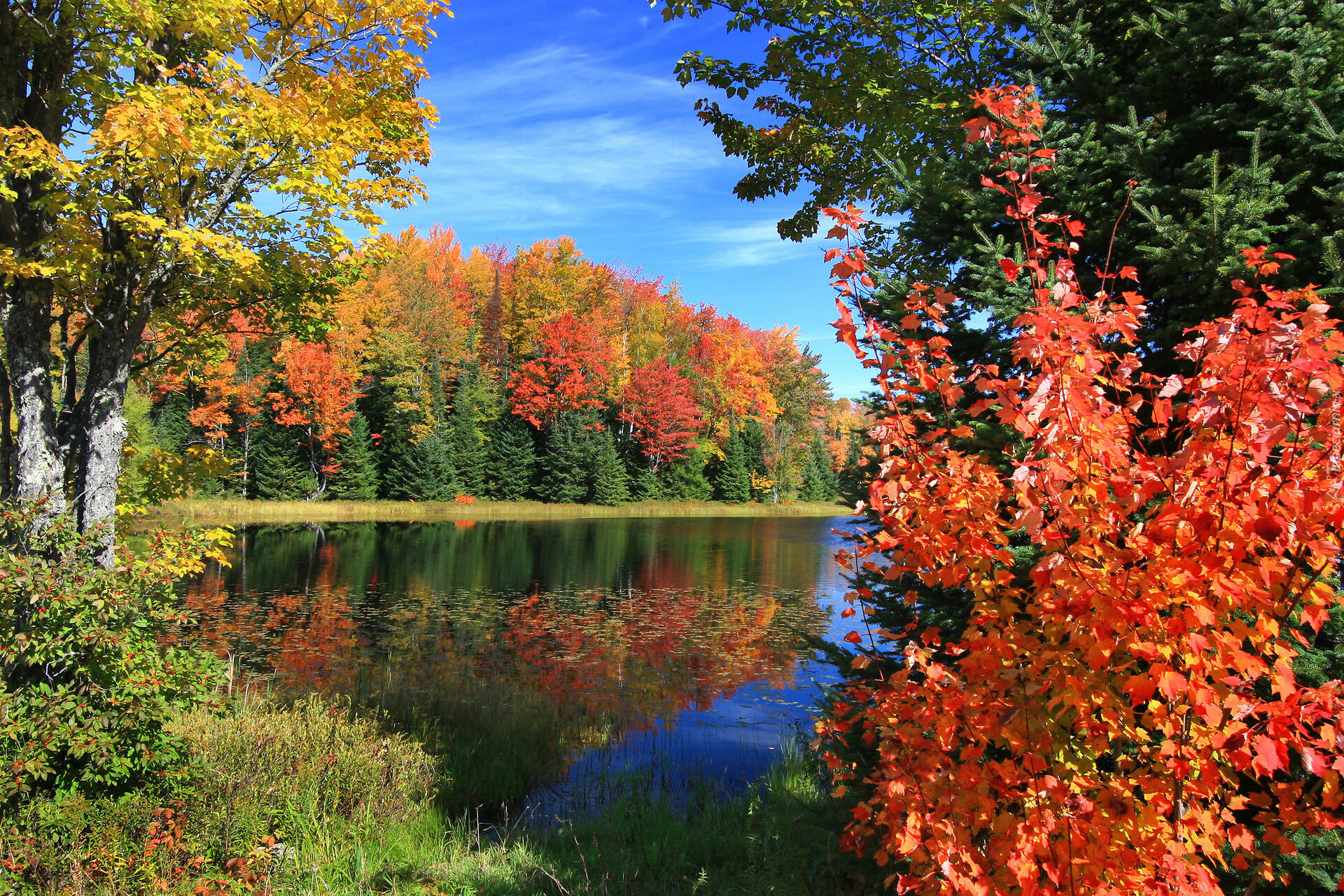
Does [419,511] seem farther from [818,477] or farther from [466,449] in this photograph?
[818,477]

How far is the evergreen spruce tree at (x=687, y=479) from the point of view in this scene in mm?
47031

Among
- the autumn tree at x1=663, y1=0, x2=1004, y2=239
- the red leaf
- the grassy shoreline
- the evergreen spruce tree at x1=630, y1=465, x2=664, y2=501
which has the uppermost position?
the autumn tree at x1=663, y1=0, x2=1004, y2=239

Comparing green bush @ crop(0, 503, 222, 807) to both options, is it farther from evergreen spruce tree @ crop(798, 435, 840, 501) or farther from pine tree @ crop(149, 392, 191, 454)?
evergreen spruce tree @ crop(798, 435, 840, 501)

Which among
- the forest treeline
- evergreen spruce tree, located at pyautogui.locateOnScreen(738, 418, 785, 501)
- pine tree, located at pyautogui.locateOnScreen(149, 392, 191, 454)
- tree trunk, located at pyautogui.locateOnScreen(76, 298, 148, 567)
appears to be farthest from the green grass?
evergreen spruce tree, located at pyautogui.locateOnScreen(738, 418, 785, 501)

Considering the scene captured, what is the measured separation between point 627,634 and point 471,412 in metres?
31.4

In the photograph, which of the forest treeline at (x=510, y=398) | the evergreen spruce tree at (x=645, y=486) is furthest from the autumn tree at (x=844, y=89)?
the evergreen spruce tree at (x=645, y=486)

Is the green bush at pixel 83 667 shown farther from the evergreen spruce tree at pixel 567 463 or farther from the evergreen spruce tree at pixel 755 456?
the evergreen spruce tree at pixel 755 456

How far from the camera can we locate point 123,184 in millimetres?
5883

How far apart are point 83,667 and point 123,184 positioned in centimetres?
383

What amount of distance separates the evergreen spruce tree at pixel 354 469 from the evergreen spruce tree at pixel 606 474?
41.4ft

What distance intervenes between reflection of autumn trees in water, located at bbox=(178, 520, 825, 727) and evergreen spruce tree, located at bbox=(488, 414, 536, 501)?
15613mm

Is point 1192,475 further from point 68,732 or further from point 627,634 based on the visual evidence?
point 627,634

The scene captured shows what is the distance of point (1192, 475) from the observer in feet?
A: 6.45

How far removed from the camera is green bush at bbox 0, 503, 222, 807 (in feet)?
15.8
